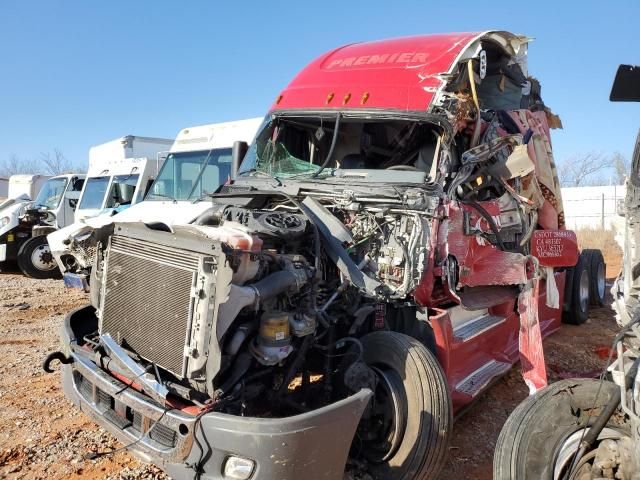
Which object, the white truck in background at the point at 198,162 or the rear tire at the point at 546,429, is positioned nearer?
the rear tire at the point at 546,429

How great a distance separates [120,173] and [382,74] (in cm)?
842

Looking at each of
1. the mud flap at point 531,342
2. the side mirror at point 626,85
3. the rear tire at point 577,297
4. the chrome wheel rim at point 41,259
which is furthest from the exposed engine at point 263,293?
the chrome wheel rim at point 41,259

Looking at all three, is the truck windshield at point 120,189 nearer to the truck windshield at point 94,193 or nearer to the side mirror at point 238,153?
the truck windshield at point 94,193

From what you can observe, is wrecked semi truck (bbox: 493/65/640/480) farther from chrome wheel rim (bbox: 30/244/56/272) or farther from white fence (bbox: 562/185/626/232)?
white fence (bbox: 562/185/626/232)

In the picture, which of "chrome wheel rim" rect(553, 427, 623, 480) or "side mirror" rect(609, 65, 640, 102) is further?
"side mirror" rect(609, 65, 640, 102)

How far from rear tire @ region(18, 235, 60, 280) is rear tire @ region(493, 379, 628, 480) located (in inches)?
442

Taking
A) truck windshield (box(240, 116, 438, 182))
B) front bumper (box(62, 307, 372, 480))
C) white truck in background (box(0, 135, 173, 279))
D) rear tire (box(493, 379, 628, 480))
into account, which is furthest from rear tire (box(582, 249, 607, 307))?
white truck in background (box(0, 135, 173, 279))

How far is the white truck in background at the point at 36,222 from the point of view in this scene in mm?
11578

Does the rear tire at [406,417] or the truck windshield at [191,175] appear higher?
the truck windshield at [191,175]

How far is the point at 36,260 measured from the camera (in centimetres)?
1155

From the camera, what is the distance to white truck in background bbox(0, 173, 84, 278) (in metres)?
11.6

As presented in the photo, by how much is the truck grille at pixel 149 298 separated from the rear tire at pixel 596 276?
7.39 metres

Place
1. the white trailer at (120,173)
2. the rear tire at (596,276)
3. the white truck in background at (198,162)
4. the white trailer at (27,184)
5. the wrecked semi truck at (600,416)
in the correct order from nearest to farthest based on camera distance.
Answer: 1. the wrecked semi truck at (600,416)
2. the rear tire at (596,276)
3. the white truck in background at (198,162)
4. the white trailer at (120,173)
5. the white trailer at (27,184)

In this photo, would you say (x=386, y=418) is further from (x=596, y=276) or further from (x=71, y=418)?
(x=596, y=276)
